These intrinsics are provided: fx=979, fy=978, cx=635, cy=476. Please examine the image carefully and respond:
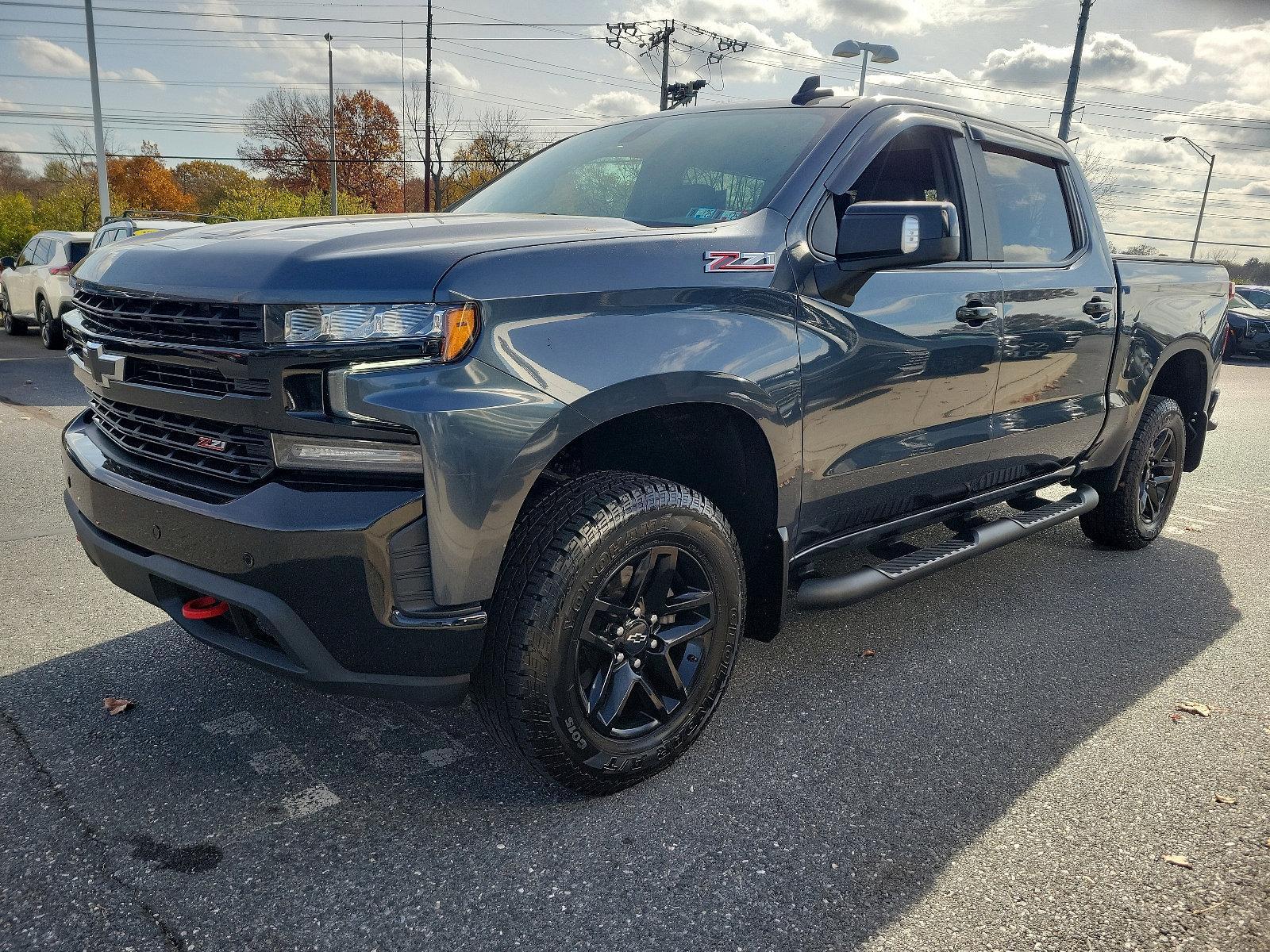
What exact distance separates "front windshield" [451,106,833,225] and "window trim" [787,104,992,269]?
107 mm

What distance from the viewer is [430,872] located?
7.27 ft

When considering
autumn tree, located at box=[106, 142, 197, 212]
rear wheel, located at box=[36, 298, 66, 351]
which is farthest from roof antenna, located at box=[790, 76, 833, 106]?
autumn tree, located at box=[106, 142, 197, 212]

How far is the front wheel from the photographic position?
2271mm

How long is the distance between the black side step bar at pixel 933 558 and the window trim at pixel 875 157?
100cm

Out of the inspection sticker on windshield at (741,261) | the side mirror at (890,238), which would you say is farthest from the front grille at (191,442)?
the side mirror at (890,238)

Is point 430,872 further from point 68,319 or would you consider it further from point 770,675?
point 68,319

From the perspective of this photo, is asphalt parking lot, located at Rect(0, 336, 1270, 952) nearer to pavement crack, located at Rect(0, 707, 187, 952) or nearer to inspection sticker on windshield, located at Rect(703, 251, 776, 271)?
pavement crack, located at Rect(0, 707, 187, 952)

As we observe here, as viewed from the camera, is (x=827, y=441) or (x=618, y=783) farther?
(x=827, y=441)

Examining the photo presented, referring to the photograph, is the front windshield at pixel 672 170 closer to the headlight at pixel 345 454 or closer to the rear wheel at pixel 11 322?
the headlight at pixel 345 454

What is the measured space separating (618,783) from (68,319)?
2.06m

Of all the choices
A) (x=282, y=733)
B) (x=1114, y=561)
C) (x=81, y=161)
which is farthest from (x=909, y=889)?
(x=81, y=161)

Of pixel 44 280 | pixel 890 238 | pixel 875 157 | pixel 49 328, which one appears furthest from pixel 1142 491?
pixel 44 280

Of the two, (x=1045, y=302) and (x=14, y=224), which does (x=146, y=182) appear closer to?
(x=14, y=224)

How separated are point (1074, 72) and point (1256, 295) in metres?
6.60
